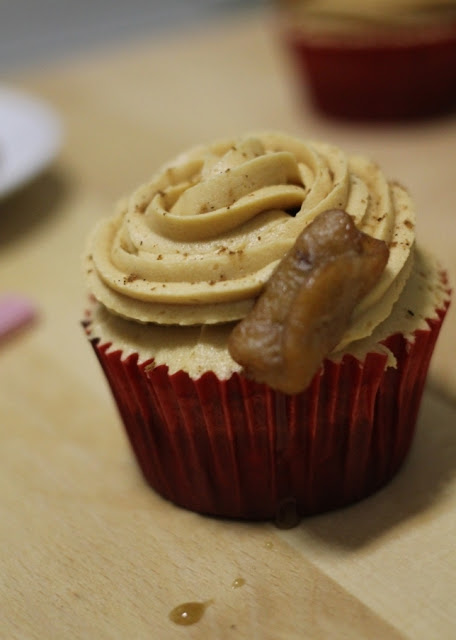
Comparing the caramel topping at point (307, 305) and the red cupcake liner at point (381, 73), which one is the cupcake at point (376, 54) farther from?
the caramel topping at point (307, 305)

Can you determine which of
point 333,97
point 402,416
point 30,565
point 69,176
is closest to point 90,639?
point 30,565

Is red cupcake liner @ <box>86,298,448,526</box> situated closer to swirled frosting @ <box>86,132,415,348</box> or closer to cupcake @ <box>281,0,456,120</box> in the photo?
swirled frosting @ <box>86,132,415,348</box>

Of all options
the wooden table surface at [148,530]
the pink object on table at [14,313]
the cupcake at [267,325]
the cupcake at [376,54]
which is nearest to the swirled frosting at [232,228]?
the cupcake at [267,325]

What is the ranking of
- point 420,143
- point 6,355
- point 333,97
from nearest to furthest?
point 6,355
point 420,143
point 333,97

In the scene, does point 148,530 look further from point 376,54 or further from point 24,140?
point 376,54

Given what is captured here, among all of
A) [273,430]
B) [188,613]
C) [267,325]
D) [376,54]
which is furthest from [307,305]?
[376,54]

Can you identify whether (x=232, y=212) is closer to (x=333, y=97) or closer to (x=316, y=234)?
(x=316, y=234)
